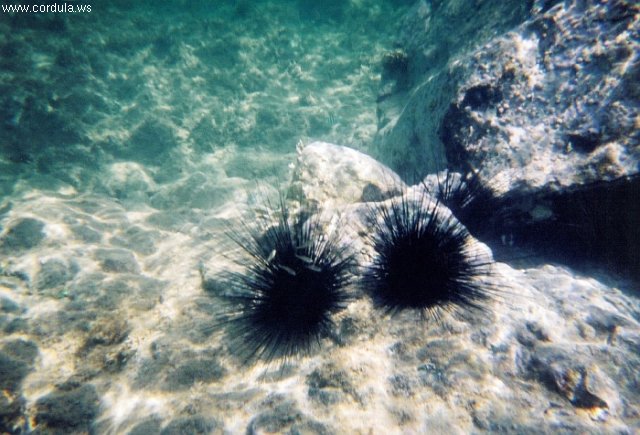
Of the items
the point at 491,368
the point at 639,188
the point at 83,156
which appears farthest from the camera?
the point at 83,156

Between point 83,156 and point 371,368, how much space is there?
10.7 meters

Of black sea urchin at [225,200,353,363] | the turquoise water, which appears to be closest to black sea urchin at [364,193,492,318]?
black sea urchin at [225,200,353,363]

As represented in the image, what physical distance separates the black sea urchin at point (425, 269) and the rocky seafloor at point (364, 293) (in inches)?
6.4

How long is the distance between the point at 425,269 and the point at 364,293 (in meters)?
0.66

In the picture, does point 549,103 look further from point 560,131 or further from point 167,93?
point 167,93

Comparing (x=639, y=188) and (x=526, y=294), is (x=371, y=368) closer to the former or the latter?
(x=526, y=294)

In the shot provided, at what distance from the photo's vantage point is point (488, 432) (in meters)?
1.98

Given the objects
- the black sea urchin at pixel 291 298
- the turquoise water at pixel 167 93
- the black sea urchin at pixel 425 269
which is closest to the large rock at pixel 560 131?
the black sea urchin at pixel 425 269

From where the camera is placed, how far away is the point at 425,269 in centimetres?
265

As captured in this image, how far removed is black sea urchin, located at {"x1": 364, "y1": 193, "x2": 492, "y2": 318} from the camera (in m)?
2.66

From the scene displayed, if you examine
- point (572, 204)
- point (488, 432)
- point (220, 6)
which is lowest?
point (488, 432)

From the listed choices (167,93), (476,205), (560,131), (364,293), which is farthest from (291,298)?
(167,93)

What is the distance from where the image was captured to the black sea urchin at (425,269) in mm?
2658


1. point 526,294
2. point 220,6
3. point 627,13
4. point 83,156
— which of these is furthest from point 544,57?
point 220,6
